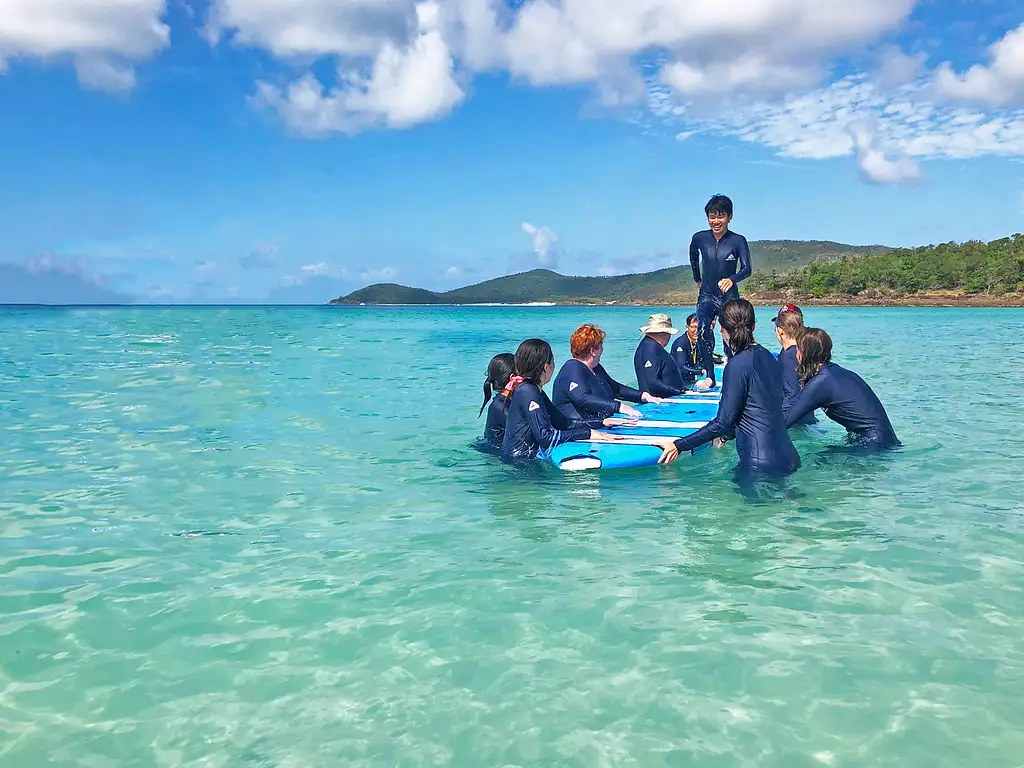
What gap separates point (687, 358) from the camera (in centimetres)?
1504

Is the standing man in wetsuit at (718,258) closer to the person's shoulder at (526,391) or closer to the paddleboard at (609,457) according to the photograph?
the paddleboard at (609,457)

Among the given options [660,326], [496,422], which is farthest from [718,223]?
[496,422]

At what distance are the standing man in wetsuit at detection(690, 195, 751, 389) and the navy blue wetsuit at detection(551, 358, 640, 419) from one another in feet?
9.64

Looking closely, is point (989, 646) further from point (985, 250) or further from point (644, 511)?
point (985, 250)

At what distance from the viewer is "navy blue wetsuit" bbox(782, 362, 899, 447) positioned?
26.2ft

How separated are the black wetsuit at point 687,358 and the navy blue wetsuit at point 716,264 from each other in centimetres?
217

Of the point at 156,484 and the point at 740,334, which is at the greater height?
the point at 740,334

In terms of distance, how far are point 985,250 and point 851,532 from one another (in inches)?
6934

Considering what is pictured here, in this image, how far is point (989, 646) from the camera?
430 cm

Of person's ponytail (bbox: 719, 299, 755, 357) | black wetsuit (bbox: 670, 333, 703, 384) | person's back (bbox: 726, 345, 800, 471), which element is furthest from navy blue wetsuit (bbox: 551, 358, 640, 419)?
black wetsuit (bbox: 670, 333, 703, 384)

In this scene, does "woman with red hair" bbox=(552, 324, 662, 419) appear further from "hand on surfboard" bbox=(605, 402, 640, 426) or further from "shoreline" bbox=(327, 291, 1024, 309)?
"shoreline" bbox=(327, 291, 1024, 309)

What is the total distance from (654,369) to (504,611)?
723 cm

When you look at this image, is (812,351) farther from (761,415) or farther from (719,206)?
(719,206)

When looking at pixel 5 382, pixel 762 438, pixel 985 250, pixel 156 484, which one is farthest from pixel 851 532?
pixel 985 250
